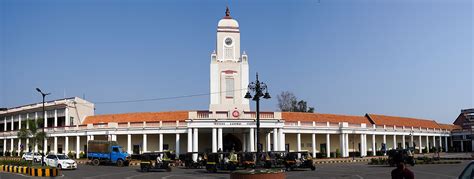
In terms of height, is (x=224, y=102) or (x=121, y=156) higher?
(x=224, y=102)

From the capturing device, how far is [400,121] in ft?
233

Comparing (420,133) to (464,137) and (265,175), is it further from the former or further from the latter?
(265,175)

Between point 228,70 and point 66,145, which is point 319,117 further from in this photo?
point 66,145

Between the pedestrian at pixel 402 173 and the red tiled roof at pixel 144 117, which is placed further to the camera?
the red tiled roof at pixel 144 117

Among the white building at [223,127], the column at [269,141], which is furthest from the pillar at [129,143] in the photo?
the column at [269,141]

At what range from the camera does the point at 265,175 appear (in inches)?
588

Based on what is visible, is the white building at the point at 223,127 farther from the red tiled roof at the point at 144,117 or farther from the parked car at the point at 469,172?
the parked car at the point at 469,172

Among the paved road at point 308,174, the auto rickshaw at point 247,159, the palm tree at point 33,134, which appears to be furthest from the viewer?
the palm tree at point 33,134

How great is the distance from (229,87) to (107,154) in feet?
50.7

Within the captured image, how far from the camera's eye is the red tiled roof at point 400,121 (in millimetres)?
66812

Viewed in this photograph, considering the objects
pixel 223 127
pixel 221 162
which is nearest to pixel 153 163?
pixel 221 162

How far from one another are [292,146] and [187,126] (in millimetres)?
13914

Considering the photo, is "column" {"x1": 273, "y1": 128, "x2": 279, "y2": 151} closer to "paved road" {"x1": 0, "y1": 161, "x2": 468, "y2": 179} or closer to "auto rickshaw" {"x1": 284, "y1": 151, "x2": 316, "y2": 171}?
"auto rickshaw" {"x1": 284, "y1": 151, "x2": 316, "y2": 171}

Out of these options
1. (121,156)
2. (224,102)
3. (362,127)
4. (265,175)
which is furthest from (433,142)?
(265,175)
